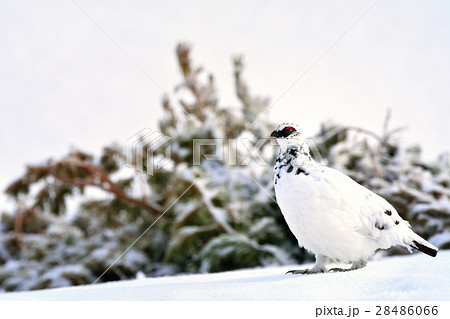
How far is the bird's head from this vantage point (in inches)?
39.0

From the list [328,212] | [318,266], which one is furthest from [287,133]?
[318,266]

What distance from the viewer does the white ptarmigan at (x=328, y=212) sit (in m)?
0.96

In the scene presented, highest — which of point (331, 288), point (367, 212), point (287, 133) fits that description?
point (287, 133)

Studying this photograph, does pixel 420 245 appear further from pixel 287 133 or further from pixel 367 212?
pixel 287 133

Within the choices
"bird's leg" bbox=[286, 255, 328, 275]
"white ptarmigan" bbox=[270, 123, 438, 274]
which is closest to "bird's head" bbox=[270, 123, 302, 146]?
"white ptarmigan" bbox=[270, 123, 438, 274]

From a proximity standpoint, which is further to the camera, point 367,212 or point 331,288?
point 367,212

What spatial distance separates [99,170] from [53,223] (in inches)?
35.4

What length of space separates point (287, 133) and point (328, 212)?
17 centimetres

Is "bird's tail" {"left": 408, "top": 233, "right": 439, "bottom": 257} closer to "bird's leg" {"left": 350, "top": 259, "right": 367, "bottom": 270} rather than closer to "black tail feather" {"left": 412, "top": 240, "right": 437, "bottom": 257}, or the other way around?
"black tail feather" {"left": 412, "top": 240, "right": 437, "bottom": 257}

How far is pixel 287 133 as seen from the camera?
99 centimetres

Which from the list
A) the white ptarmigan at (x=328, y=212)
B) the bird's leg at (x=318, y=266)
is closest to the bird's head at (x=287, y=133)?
the white ptarmigan at (x=328, y=212)

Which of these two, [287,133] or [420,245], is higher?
[287,133]

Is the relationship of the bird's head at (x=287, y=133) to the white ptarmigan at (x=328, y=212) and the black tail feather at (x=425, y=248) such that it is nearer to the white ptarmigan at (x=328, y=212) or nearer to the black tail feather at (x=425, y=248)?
the white ptarmigan at (x=328, y=212)

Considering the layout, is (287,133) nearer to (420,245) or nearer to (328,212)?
(328,212)
